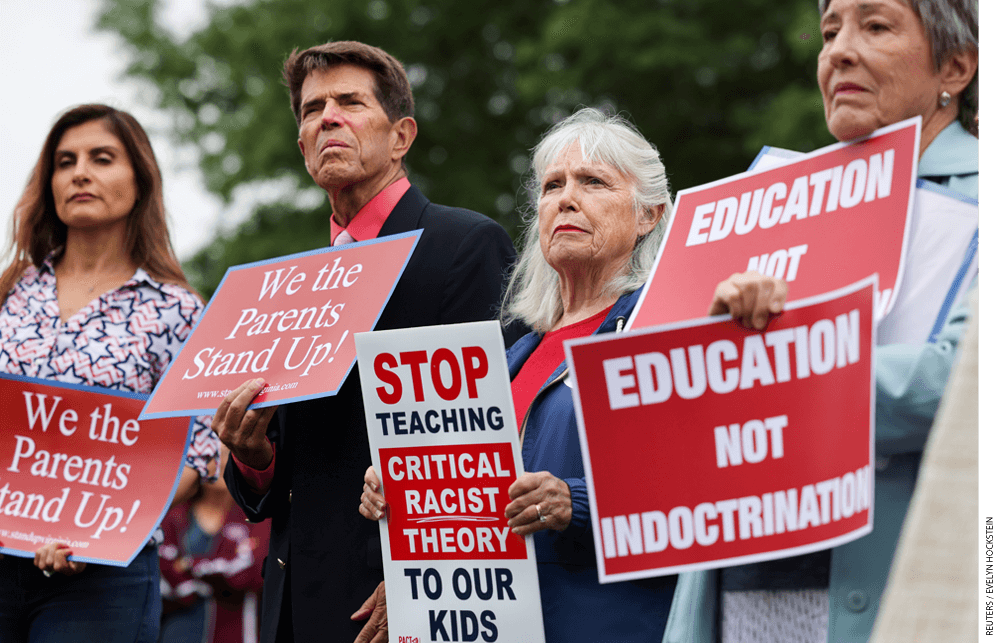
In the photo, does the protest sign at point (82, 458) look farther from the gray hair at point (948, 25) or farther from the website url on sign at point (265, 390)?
the gray hair at point (948, 25)

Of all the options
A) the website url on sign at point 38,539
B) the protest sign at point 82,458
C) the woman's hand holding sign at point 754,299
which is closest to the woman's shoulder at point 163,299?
the protest sign at point 82,458

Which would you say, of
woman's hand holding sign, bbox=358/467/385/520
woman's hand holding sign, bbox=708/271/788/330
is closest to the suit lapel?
woman's hand holding sign, bbox=358/467/385/520

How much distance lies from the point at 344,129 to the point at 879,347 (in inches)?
77.8

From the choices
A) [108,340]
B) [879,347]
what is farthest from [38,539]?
[879,347]

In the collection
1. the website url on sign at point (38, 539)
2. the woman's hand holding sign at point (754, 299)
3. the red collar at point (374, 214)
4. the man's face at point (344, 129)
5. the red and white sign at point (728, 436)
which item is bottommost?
the red and white sign at point (728, 436)

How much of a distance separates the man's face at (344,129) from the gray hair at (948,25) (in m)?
1.78

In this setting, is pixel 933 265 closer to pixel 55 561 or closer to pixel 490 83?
pixel 55 561

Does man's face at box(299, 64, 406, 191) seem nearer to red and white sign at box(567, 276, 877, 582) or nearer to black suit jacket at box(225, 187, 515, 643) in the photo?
black suit jacket at box(225, 187, 515, 643)

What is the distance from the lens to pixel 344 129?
337 cm

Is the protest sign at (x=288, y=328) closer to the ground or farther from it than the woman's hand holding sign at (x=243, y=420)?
farther from it

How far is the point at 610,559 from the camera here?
76.9 inches

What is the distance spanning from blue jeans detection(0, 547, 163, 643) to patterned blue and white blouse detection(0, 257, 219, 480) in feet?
1.46

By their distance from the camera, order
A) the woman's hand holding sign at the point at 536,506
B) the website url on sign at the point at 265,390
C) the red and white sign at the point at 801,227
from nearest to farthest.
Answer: the red and white sign at the point at 801,227, the woman's hand holding sign at the point at 536,506, the website url on sign at the point at 265,390

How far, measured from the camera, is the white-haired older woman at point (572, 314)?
7.89 ft
